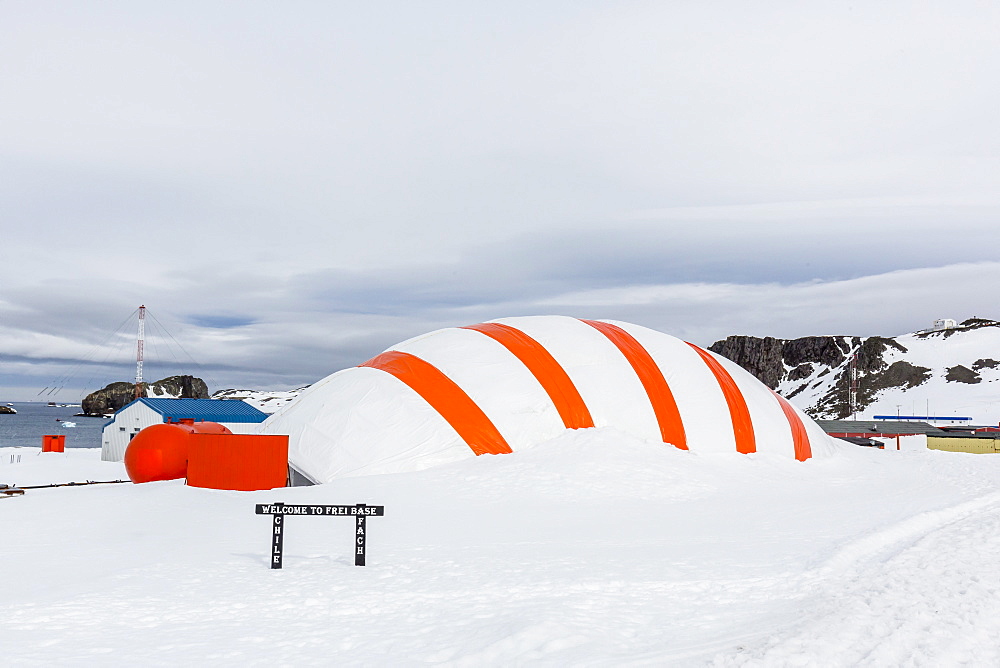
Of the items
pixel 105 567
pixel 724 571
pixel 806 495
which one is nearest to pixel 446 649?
pixel 724 571

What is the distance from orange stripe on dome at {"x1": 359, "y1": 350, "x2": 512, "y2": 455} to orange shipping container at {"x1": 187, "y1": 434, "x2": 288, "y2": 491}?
4.34m

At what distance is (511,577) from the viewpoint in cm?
905

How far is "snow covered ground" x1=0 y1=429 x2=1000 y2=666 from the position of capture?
6.44m

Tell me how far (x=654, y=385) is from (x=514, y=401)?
4.65 m

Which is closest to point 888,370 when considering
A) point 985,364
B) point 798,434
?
point 985,364

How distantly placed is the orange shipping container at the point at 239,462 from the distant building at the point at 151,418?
75.7 feet

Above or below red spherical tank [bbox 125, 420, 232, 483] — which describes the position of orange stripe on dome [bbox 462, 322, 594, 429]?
above

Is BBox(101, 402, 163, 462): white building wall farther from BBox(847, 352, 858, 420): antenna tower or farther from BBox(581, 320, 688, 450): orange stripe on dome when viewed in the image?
BBox(847, 352, 858, 420): antenna tower

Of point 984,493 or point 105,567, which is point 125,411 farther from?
point 984,493

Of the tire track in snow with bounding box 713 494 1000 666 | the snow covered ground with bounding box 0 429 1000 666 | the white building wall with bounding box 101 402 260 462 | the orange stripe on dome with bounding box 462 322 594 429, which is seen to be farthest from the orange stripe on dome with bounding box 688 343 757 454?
the white building wall with bounding box 101 402 260 462

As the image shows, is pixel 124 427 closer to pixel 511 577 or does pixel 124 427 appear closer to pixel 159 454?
pixel 159 454

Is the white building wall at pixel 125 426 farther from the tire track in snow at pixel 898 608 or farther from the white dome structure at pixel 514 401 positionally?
the tire track in snow at pixel 898 608

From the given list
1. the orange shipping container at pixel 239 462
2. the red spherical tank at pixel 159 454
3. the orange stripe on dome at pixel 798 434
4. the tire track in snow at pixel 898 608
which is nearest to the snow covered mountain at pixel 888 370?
the orange stripe on dome at pixel 798 434

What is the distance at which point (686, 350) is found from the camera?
79.5 feet
